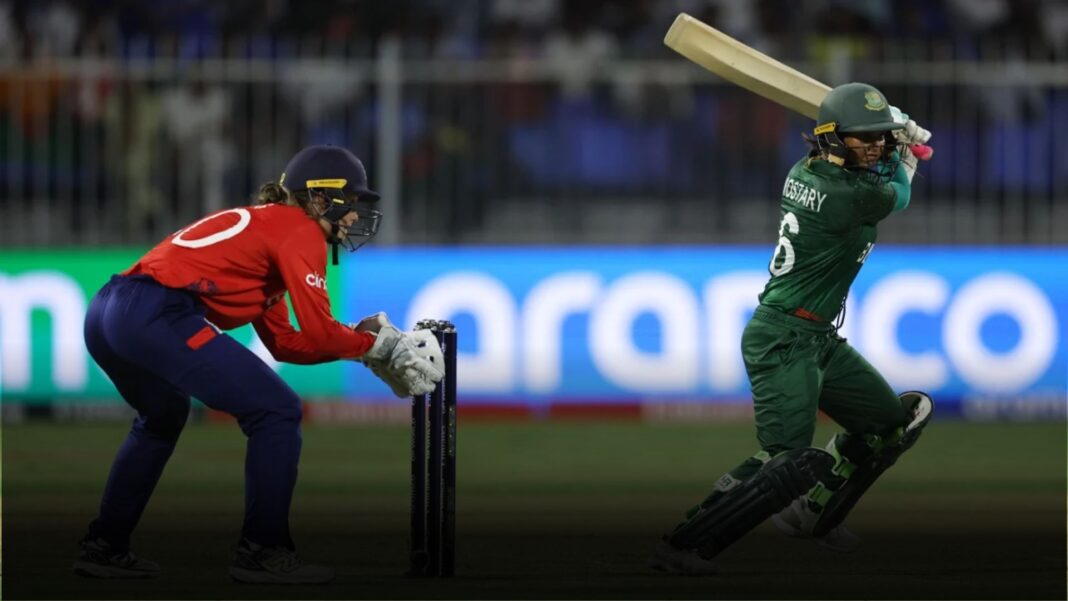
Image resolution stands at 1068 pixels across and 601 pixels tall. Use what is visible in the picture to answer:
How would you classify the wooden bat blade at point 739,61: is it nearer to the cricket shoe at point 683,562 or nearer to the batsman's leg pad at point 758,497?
the batsman's leg pad at point 758,497

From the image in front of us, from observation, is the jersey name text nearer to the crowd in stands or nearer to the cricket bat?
the cricket bat

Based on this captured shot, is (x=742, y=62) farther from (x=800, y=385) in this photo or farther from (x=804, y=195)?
(x=800, y=385)

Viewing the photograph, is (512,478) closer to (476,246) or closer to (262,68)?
(476,246)

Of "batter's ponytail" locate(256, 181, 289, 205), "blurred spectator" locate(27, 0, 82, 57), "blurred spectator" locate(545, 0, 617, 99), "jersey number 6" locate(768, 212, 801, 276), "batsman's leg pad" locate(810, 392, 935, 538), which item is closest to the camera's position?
"batter's ponytail" locate(256, 181, 289, 205)

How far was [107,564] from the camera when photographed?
8.29m

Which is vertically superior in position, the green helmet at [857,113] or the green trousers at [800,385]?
the green helmet at [857,113]

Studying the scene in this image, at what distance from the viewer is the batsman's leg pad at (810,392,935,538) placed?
9.07 meters

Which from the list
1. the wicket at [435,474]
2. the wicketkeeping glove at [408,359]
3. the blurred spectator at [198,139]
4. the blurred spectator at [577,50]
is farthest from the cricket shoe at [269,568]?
the blurred spectator at [577,50]

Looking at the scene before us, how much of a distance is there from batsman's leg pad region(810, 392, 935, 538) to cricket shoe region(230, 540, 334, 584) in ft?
8.37

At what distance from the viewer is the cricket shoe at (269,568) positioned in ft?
26.2

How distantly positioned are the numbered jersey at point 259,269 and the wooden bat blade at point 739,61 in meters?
2.29

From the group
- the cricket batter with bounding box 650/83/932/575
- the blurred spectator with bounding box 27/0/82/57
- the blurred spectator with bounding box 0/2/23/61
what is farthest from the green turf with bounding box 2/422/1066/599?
the blurred spectator with bounding box 27/0/82/57

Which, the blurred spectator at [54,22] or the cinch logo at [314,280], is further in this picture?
the blurred spectator at [54,22]

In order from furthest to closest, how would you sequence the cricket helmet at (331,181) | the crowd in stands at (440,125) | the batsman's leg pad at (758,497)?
1. the crowd in stands at (440,125)
2. the cricket helmet at (331,181)
3. the batsman's leg pad at (758,497)
